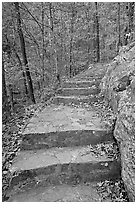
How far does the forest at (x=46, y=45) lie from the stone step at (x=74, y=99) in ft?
1.60

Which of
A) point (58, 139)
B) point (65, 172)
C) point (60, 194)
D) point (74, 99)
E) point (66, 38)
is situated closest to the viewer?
point (60, 194)

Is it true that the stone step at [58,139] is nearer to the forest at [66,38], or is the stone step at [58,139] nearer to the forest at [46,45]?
the forest at [46,45]

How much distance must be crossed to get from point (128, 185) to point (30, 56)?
10.5 metres

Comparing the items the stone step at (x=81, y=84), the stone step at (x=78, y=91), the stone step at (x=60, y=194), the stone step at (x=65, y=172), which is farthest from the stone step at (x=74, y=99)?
the stone step at (x=60, y=194)

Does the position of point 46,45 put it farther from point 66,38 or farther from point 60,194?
point 60,194

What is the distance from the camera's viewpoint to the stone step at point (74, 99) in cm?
570

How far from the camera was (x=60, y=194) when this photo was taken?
2957mm

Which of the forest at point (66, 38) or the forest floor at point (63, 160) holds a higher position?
the forest at point (66, 38)

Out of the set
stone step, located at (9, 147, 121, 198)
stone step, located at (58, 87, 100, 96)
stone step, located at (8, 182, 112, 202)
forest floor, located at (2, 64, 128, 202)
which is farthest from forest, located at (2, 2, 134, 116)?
stone step, located at (8, 182, 112, 202)

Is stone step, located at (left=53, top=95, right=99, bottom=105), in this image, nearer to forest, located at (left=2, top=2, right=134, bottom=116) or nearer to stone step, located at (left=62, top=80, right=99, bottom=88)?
stone step, located at (left=62, top=80, right=99, bottom=88)

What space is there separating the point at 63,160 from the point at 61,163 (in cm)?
8

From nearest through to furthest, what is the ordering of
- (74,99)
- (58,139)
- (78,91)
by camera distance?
(58,139), (74,99), (78,91)

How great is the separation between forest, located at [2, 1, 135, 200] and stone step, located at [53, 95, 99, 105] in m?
0.49

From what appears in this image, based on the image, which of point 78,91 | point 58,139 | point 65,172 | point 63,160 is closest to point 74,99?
point 78,91
